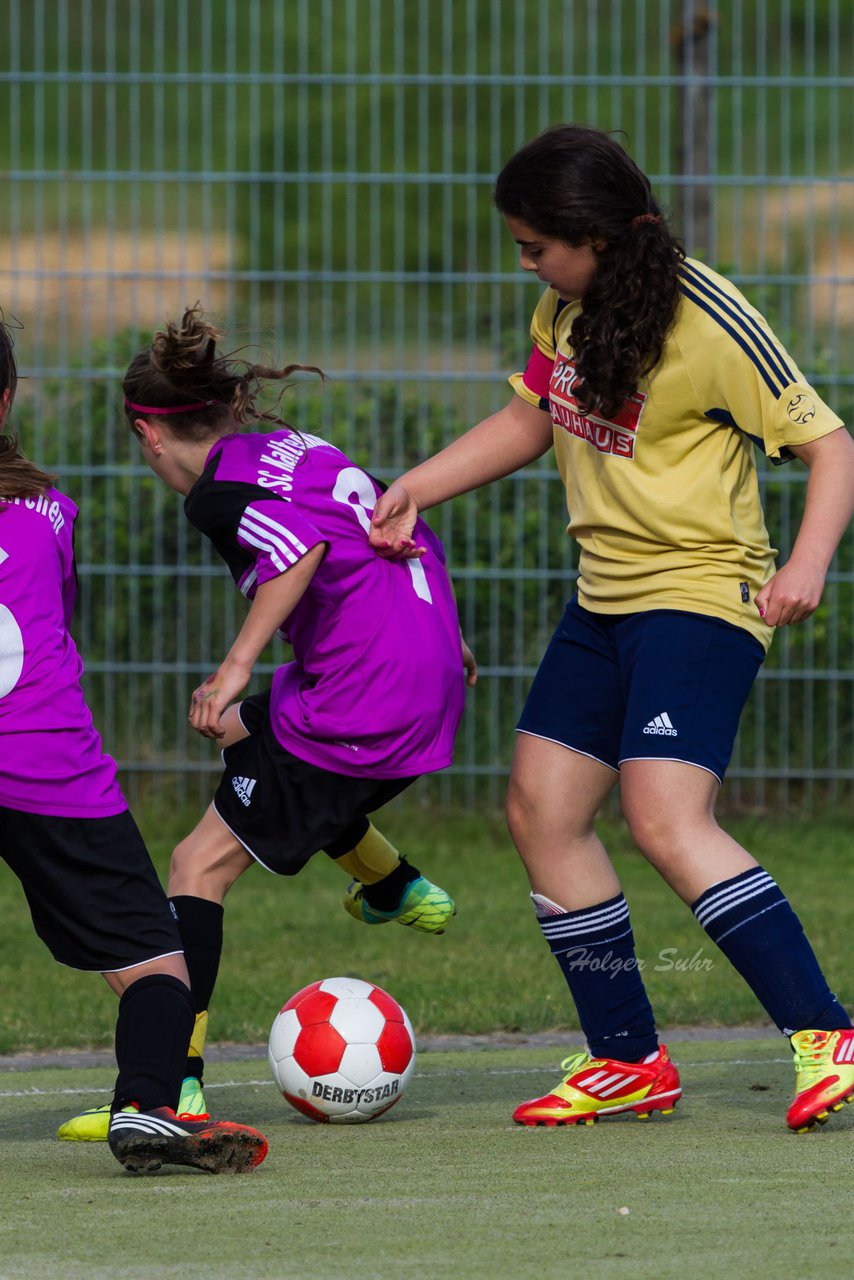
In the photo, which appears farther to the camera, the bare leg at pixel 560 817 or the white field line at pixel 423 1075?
the white field line at pixel 423 1075

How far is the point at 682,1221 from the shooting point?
10.6 feet

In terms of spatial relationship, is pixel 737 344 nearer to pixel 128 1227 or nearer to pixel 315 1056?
pixel 315 1056

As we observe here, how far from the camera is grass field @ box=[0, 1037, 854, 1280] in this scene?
9.84 feet

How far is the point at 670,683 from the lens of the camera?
407 cm

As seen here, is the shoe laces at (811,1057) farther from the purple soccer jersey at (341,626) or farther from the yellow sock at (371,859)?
the yellow sock at (371,859)

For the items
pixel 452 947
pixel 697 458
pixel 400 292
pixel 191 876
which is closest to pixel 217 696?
pixel 191 876

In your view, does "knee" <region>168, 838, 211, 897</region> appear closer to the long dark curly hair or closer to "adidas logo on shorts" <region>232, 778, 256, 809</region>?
"adidas logo on shorts" <region>232, 778, 256, 809</region>

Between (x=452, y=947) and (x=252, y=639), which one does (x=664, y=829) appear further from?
(x=452, y=947)

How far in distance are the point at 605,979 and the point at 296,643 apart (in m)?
1.04

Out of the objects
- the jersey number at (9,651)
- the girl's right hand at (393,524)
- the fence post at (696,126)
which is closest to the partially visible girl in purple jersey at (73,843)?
the jersey number at (9,651)

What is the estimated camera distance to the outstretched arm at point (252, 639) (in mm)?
4168

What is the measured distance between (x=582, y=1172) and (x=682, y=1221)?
18.5 inches

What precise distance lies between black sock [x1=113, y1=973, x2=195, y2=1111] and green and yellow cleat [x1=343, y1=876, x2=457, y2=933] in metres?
1.17

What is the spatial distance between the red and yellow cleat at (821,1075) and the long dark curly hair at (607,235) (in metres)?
1.37
